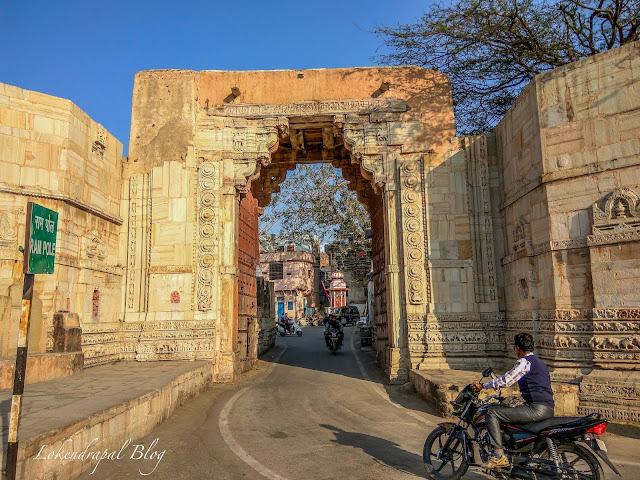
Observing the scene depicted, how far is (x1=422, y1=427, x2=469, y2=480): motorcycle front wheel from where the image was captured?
432 centimetres

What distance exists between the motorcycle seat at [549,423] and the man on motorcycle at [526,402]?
0.13ft

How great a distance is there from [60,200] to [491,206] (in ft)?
27.5

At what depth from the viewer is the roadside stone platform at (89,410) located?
3.86 meters

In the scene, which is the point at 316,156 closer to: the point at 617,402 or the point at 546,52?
the point at 546,52

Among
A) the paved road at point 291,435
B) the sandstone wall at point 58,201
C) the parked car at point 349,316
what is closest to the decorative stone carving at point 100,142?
the sandstone wall at point 58,201

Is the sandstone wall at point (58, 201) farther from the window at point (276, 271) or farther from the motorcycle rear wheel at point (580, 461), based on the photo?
the window at point (276, 271)

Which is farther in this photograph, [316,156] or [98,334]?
[316,156]

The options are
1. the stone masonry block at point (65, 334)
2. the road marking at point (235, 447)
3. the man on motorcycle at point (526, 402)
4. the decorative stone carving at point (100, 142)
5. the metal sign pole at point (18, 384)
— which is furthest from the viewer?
the decorative stone carving at point (100, 142)

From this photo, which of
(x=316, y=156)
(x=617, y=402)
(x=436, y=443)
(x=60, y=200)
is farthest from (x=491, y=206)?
(x=60, y=200)

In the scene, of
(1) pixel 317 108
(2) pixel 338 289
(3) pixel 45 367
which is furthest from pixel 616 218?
(2) pixel 338 289

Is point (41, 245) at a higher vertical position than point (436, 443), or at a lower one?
higher

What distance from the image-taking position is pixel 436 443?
467cm

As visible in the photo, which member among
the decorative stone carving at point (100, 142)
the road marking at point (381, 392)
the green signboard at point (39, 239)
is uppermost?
the decorative stone carving at point (100, 142)

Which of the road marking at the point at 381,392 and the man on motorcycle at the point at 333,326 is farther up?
the man on motorcycle at the point at 333,326
